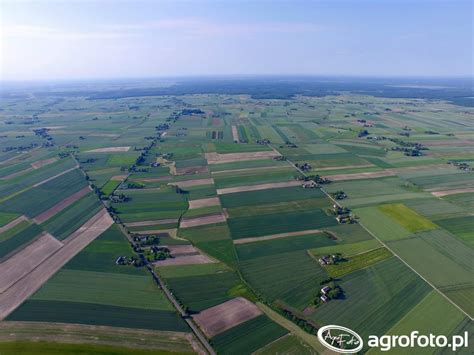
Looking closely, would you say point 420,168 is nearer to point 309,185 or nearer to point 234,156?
point 309,185

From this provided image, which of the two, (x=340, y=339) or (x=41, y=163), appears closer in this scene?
(x=340, y=339)

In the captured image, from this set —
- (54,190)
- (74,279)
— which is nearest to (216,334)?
(74,279)

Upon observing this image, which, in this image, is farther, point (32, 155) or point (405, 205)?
point (32, 155)

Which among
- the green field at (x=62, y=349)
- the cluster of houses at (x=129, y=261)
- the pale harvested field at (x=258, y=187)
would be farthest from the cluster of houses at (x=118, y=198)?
the green field at (x=62, y=349)

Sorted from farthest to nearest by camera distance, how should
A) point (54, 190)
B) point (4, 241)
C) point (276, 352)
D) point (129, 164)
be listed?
point (129, 164)
point (54, 190)
point (4, 241)
point (276, 352)

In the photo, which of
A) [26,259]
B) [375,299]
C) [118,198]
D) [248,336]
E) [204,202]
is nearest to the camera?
[248,336]

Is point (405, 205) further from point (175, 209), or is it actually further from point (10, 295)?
point (10, 295)

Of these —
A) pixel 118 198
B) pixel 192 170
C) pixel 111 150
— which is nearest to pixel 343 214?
pixel 192 170
